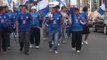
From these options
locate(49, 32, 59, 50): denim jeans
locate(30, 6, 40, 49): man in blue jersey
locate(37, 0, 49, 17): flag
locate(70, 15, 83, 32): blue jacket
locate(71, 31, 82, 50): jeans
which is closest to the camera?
locate(49, 32, 59, 50): denim jeans

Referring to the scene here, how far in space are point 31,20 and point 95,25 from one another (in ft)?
Answer: 37.8

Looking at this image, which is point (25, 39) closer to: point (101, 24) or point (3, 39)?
→ point (3, 39)

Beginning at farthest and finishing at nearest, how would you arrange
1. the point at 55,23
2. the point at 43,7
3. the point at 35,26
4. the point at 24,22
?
the point at 43,7 → the point at 35,26 → the point at 55,23 → the point at 24,22

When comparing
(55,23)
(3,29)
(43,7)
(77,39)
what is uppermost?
(43,7)

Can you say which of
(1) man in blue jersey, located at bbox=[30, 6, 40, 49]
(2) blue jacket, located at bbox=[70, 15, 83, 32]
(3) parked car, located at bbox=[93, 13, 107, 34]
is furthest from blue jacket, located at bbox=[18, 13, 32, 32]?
(3) parked car, located at bbox=[93, 13, 107, 34]

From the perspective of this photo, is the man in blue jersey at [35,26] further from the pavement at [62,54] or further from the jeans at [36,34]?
the pavement at [62,54]

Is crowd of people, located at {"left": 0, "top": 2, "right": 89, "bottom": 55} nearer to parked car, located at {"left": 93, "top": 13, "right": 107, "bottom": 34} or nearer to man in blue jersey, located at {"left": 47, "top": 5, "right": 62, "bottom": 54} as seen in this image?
man in blue jersey, located at {"left": 47, "top": 5, "right": 62, "bottom": 54}

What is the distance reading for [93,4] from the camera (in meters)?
41.3

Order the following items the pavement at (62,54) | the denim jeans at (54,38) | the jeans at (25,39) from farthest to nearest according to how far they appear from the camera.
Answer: the denim jeans at (54,38)
the jeans at (25,39)
the pavement at (62,54)

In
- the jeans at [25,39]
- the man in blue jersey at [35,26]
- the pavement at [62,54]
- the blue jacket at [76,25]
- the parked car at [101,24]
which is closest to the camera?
the pavement at [62,54]

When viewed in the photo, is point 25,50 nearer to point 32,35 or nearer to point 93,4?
point 32,35

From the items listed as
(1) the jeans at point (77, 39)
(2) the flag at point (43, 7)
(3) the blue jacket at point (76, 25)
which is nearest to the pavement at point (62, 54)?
(1) the jeans at point (77, 39)

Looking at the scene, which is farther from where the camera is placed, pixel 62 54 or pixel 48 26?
pixel 48 26

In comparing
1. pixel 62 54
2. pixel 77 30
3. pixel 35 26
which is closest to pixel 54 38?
pixel 62 54
